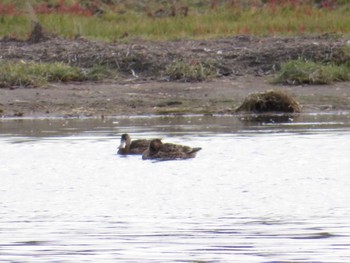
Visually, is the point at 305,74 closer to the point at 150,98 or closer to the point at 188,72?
the point at 188,72

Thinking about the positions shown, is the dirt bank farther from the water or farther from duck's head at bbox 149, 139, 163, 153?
duck's head at bbox 149, 139, 163, 153

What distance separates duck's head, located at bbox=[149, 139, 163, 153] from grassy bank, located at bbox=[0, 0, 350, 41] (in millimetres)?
9609

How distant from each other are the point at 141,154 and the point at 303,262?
6.16 meters

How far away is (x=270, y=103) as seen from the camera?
18.2 meters

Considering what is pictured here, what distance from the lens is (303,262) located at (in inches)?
331

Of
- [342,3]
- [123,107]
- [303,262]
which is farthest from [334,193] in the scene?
[342,3]

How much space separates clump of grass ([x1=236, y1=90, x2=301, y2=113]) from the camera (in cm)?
1803

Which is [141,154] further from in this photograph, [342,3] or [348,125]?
[342,3]

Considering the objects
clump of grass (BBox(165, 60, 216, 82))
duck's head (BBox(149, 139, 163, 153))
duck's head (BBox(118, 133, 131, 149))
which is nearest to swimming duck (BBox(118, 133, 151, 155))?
duck's head (BBox(118, 133, 131, 149))

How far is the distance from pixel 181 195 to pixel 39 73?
8.94m

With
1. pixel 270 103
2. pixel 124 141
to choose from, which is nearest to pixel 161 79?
pixel 270 103

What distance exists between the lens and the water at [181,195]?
905 centimetres

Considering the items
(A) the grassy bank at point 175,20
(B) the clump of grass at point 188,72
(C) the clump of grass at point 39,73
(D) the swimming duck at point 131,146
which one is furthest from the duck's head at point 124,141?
(A) the grassy bank at point 175,20

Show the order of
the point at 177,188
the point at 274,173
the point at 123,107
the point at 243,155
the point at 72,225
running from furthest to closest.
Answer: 1. the point at 123,107
2. the point at 243,155
3. the point at 274,173
4. the point at 177,188
5. the point at 72,225
